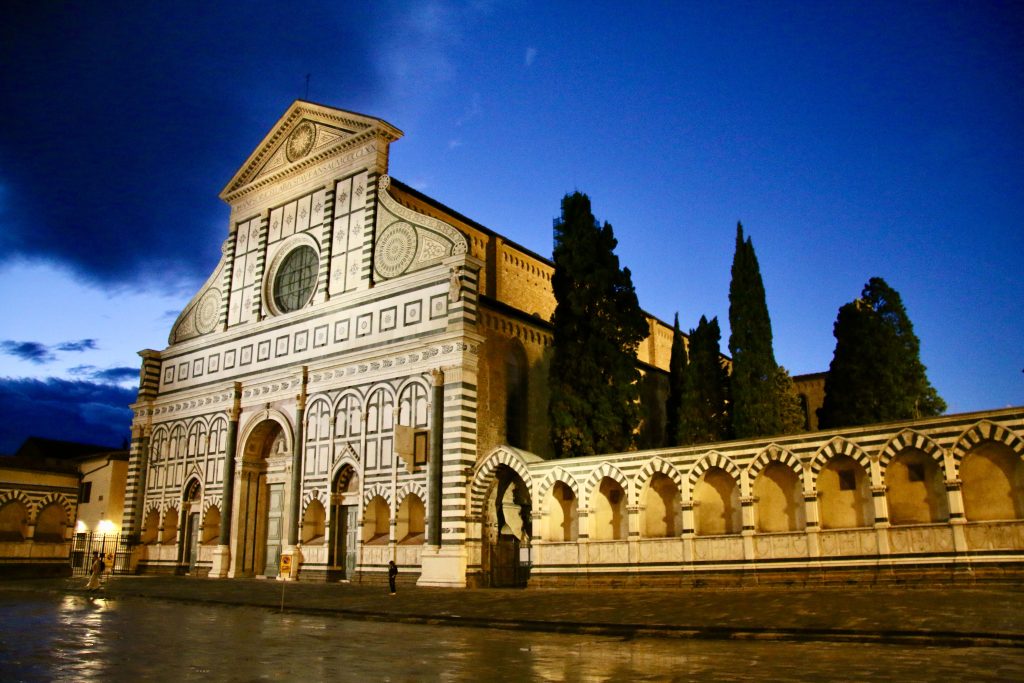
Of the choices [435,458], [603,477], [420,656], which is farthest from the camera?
[435,458]

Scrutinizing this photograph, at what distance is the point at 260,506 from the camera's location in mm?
→ 31719

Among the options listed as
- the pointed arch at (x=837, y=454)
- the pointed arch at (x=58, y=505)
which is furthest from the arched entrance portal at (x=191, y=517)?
the pointed arch at (x=837, y=454)

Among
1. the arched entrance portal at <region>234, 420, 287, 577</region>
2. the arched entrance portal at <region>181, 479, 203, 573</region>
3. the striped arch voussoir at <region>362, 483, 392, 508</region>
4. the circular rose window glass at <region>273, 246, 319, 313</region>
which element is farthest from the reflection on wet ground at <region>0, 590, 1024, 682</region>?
the circular rose window glass at <region>273, 246, 319, 313</region>

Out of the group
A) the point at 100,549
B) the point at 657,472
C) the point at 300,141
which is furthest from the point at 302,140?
the point at 657,472

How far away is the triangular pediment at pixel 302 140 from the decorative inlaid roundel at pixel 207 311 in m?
4.52

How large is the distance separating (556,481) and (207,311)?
20.2m

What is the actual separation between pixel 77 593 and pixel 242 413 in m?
8.99

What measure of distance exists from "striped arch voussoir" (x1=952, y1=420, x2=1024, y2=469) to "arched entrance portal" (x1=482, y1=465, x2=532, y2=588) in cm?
1250

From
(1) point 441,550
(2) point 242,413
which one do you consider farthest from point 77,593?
(1) point 441,550

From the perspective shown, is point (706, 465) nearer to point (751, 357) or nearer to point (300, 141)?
point (751, 357)

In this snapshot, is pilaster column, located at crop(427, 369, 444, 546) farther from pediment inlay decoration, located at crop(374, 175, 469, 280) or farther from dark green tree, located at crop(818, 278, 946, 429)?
dark green tree, located at crop(818, 278, 946, 429)

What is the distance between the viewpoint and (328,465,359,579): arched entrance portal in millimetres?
27062

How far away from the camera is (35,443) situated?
52938 millimetres

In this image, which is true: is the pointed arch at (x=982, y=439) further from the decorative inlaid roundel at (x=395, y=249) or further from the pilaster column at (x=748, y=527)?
the decorative inlaid roundel at (x=395, y=249)
